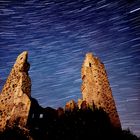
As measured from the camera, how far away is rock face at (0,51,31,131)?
16.2 metres

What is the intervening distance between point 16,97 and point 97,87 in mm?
7118

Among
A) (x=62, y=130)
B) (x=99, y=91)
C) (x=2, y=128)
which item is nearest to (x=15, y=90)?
(x=2, y=128)

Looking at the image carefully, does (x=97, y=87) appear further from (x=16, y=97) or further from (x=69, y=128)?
(x=16, y=97)

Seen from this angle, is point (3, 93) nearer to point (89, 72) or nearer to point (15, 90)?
point (15, 90)

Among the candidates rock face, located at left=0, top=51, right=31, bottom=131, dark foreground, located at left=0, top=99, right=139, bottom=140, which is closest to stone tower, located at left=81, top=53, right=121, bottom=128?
dark foreground, located at left=0, top=99, right=139, bottom=140

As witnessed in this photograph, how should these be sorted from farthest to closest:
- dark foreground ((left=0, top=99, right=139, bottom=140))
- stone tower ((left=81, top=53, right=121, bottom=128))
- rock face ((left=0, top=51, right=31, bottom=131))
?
stone tower ((left=81, top=53, right=121, bottom=128)) < rock face ((left=0, top=51, right=31, bottom=131)) < dark foreground ((left=0, top=99, right=139, bottom=140))

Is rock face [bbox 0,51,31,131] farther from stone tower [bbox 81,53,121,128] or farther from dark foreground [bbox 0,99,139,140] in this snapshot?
stone tower [bbox 81,53,121,128]

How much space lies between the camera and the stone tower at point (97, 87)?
17.9m

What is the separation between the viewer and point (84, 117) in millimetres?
16156

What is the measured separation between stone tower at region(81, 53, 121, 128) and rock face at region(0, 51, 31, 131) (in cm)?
551

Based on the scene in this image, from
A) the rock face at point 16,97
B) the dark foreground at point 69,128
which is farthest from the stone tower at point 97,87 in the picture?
the rock face at point 16,97

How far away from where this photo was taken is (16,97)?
1741cm

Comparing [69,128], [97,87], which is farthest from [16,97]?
[97,87]

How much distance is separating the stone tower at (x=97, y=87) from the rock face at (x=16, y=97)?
18.1ft
